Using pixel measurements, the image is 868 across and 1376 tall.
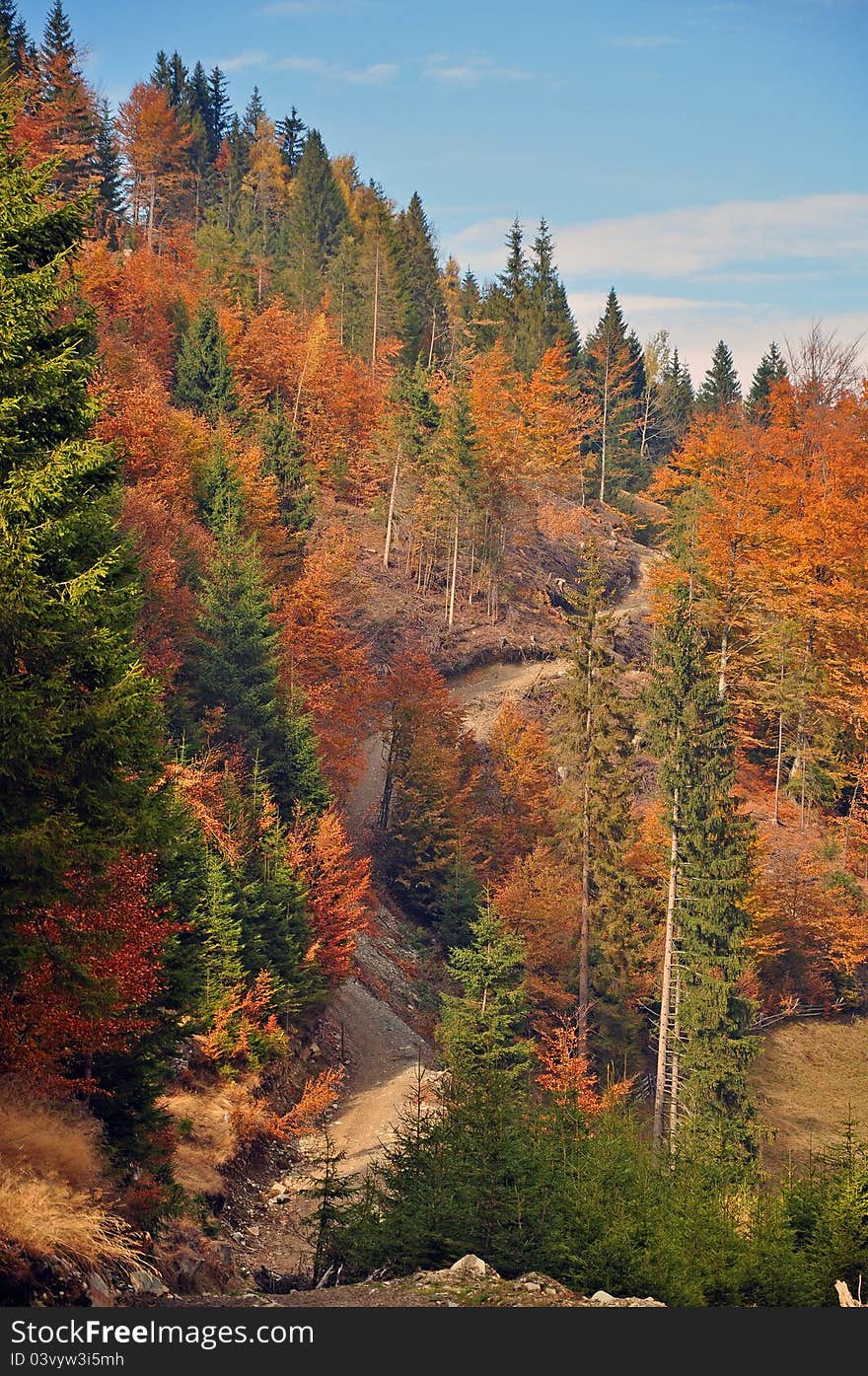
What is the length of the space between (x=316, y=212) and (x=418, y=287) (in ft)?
46.2

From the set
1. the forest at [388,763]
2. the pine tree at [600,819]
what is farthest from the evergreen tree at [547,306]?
the pine tree at [600,819]

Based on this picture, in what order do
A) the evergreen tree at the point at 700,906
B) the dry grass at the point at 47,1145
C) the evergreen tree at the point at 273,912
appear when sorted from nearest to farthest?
the dry grass at the point at 47,1145 < the evergreen tree at the point at 273,912 < the evergreen tree at the point at 700,906

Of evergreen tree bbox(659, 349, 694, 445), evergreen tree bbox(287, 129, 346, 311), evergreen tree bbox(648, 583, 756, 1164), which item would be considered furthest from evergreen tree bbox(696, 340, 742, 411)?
evergreen tree bbox(648, 583, 756, 1164)

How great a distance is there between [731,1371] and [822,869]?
4351cm

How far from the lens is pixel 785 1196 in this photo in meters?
19.0

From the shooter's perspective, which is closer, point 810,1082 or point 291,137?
point 810,1082

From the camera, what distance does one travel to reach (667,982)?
38.6 m

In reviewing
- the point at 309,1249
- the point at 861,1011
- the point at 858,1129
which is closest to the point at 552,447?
the point at 861,1011

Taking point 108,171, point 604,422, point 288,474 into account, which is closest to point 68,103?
point 108,171

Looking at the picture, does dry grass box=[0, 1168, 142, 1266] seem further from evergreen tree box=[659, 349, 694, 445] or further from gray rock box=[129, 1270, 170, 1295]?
evergreen tree box=[659, 349, 694, 445]

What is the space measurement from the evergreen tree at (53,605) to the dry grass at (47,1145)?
2.81m

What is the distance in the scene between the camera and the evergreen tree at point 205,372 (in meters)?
63.7

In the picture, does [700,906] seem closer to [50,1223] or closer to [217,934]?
[217,934]

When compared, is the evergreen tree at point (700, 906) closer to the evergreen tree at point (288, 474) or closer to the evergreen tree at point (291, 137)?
the evergreen tree at point (288, 474)
